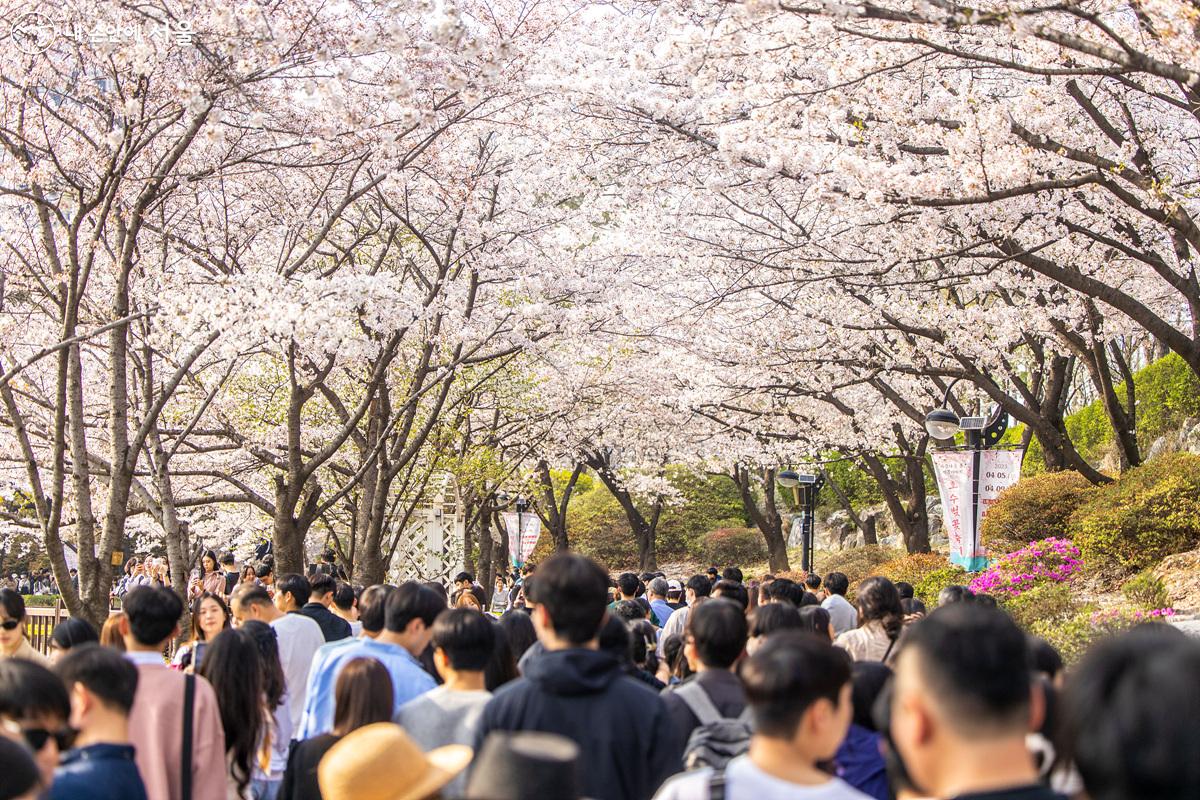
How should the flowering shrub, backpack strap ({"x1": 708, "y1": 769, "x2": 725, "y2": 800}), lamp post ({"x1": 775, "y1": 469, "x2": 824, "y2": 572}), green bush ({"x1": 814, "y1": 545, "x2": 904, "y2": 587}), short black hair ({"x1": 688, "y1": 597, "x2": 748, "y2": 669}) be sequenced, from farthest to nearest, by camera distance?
green bush ({"x1": 814, "y1": 545, "x2": 904, "y2": 587}) < lamp post ({"x1": 775, "y1": 469, "x2": 824, "y2": 572}) < the flowering shrub < short black hair ({"x1": 688, "y1": 597, "x2": 748, "y2": 669}) < backpack strap ({"x1": 708, "y1": 769, "x2": 725, "y2": 800})

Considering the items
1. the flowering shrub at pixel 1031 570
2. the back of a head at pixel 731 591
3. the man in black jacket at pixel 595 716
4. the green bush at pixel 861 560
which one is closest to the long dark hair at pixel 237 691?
the man in black jacket at pixel 595 716

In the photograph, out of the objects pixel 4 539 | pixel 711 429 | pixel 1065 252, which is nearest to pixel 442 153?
pixel 1065 252

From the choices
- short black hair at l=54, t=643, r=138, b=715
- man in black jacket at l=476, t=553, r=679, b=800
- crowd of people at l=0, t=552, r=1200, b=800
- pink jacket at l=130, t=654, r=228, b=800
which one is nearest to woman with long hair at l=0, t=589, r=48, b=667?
crowd of people at l=0, t=552, r=1200, b=800

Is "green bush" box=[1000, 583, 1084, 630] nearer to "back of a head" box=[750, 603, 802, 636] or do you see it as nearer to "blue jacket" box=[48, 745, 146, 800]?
"back of a head" box=[750, 603, 802, 636]

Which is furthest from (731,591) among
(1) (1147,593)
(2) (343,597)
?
(1) (1147,593)

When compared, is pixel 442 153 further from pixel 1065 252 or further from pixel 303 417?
pixel 303 417

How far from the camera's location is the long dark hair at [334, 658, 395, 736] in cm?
448

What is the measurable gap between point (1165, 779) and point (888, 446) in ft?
85.0

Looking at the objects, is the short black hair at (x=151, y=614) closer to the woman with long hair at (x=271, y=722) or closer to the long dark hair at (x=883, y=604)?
the woman with long hair at (x=271, y=722)

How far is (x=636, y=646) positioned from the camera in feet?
21.0

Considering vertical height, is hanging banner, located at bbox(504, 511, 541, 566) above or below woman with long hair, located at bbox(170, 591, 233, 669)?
above

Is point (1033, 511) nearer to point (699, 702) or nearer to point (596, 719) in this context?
point (699, 702)

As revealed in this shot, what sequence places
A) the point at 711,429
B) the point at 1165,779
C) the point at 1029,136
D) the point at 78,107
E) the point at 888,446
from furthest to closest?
1. the point at 711,429
2. the point at 888,446
3. the point at 78,107
4. the point at 1029,136
5. the point at 1165,779

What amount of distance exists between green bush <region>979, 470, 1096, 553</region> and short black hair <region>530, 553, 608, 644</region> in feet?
47.9
